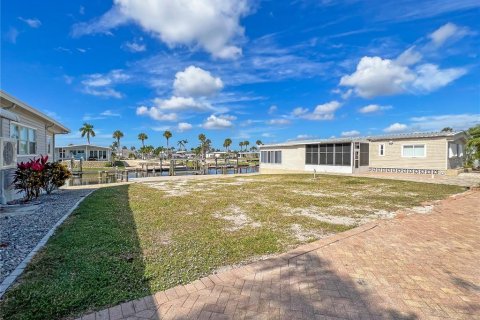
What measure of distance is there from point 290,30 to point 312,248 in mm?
18809

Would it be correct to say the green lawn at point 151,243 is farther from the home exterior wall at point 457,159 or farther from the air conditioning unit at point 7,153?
the home exterior wall at point 457,159

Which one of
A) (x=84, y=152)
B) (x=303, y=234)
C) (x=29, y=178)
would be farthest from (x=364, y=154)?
(x=84, y=152)

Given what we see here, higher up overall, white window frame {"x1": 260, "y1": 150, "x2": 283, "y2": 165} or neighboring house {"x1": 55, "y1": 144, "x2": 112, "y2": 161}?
neighboring house {"x1": 55, "y1": 144, "x2": 112, "y2": 161}

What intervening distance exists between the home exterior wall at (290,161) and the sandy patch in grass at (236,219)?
18180 millimetres

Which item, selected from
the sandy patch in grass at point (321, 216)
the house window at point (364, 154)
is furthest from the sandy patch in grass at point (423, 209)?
the house window at point (364, 154)

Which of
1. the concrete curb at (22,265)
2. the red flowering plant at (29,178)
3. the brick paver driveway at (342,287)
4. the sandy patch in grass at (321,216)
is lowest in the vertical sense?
the brick paver driveway at (342,287)

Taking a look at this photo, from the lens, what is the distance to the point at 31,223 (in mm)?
5496

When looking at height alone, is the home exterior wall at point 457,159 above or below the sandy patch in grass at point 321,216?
above

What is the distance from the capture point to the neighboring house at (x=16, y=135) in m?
7.32

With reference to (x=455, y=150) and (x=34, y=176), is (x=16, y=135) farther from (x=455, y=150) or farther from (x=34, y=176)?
(x=455, y=150)

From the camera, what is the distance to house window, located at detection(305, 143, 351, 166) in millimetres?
20844

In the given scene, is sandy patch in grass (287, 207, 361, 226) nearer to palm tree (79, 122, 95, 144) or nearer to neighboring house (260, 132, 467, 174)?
neighboring house (260, 132, 467, 174)

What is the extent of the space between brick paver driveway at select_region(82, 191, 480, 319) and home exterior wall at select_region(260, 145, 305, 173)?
2013cm

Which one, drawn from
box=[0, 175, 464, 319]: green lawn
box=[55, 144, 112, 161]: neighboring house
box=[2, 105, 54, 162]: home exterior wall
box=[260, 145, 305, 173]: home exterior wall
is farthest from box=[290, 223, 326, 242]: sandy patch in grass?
box=[55, 144, 112, 161]: neighboring house
